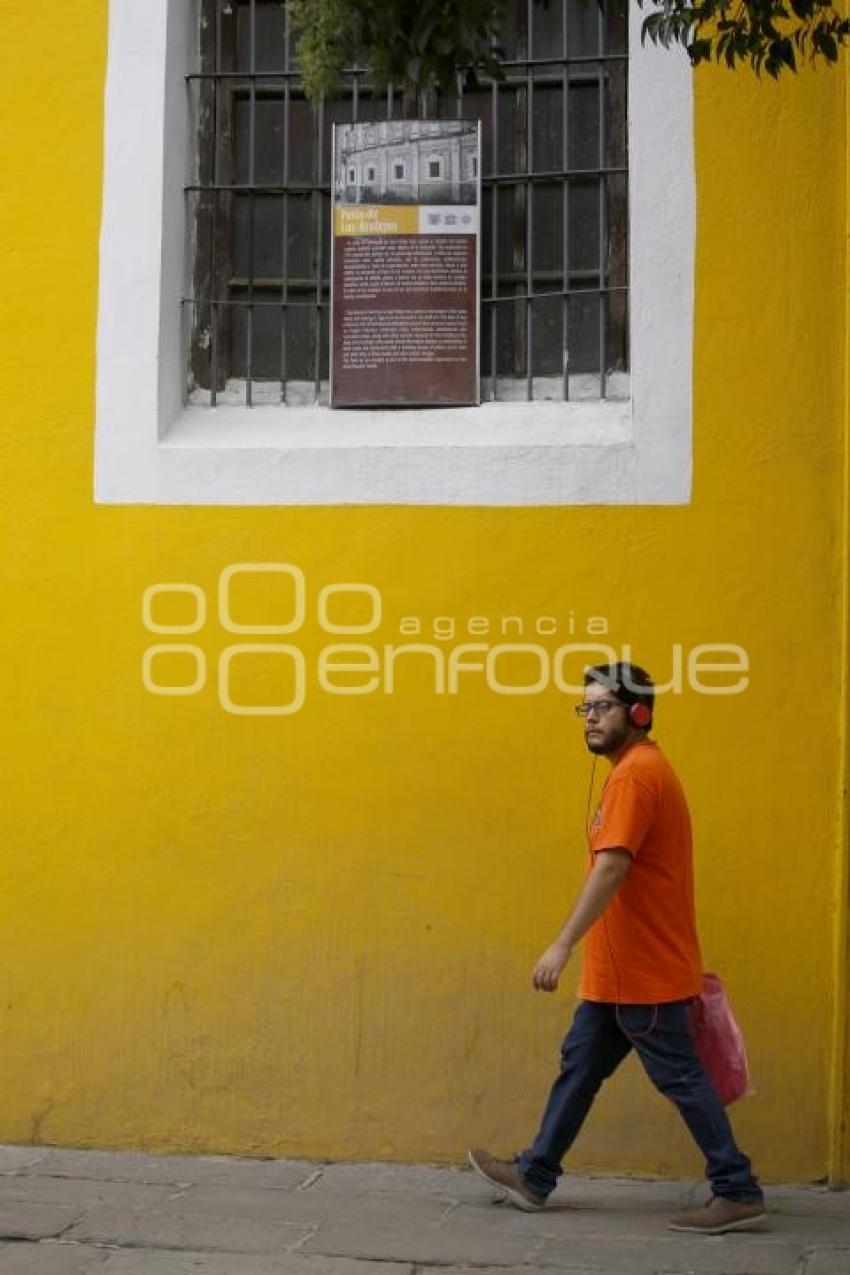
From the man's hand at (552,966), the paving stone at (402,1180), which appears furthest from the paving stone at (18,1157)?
the man's hand at (552,966)

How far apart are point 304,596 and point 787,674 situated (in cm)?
175

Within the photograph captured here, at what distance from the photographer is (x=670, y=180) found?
6.52 metres

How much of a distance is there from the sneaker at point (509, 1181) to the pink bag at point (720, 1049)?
682mm

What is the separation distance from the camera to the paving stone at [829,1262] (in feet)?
17.2

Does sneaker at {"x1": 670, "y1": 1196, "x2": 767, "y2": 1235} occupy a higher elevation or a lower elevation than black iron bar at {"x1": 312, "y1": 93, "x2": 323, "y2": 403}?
lower

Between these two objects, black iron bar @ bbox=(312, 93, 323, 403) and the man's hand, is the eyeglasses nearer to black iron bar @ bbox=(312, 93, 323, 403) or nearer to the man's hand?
the man's hand

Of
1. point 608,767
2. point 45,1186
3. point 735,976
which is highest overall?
point 608,767

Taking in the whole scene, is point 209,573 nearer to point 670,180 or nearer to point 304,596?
point 304,596

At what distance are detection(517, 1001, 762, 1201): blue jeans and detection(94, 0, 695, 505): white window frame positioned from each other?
186 cm

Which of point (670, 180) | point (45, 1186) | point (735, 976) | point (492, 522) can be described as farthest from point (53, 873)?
point (670, 180)

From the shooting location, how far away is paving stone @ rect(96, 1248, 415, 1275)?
5246mm

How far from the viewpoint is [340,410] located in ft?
22.9

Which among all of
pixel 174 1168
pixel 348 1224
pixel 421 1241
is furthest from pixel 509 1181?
pixel 174 1168

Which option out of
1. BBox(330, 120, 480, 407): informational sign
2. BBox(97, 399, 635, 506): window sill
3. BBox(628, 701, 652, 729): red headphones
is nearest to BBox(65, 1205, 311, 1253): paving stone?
BBox(628, 701, 652, 729): red headphones
